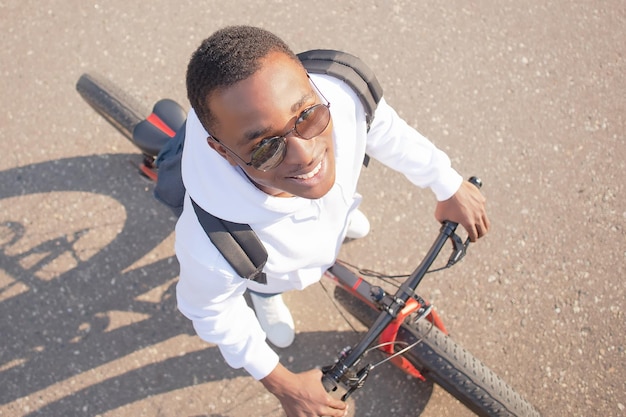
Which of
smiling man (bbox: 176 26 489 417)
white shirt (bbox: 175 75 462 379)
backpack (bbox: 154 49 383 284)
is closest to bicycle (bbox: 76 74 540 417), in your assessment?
smiling man (bbox: 176 26 489 417)

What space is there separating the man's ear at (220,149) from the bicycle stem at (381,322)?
887 mm

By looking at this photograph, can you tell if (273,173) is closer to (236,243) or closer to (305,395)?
(236,243)

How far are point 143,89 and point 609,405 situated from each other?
3293mm

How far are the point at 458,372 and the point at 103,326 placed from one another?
6.32 feet

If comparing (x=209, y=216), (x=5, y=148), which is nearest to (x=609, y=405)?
(x=209, y=216)

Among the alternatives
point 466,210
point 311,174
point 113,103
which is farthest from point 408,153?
point 113,103

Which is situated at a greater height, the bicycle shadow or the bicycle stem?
Result: the bicycle stem

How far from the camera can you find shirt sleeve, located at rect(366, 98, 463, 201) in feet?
6.89

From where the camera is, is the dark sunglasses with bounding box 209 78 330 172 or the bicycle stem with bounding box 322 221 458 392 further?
the bicycle stem with bounding box 322 221 458 392

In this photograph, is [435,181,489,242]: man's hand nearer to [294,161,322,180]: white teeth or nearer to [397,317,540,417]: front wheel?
[397,317,540,417]: front wheel

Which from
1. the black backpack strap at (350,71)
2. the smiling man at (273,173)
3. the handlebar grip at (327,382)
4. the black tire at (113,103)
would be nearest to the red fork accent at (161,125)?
the black tire at (113,103)

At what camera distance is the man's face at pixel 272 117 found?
1.50 meters

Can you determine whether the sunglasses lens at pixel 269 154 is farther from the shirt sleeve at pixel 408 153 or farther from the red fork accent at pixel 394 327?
the red fork accent at pixel 394 327

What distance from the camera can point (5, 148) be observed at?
347 centimetres
